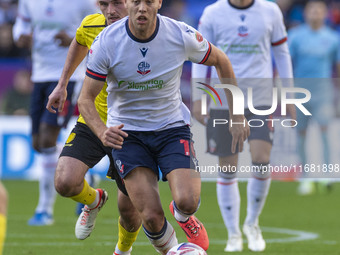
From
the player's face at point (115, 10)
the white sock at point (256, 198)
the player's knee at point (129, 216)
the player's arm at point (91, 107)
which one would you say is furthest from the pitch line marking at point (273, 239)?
the player's arm at point (91, 107)

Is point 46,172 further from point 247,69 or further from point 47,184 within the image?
point 247,69

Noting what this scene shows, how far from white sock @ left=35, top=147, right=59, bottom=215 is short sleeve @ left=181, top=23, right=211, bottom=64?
4.33 m

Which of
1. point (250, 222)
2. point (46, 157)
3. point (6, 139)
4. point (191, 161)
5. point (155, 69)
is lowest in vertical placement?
point (6, 139)

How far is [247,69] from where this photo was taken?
796 centimetres

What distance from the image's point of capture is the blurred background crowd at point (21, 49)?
15664 mm

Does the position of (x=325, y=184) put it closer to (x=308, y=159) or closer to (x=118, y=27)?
(x=308, y=159)

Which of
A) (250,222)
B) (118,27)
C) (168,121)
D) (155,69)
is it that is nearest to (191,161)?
(168,121)

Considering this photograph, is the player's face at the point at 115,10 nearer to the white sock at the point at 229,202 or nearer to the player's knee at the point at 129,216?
the player's knee at the point at 129,216

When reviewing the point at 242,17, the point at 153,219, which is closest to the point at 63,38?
the point at 242,17

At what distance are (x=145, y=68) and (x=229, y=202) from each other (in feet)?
8.16

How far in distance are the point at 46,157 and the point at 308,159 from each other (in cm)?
555

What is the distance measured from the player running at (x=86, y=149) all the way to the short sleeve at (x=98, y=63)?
85 cm

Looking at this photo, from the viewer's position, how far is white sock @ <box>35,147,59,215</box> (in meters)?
10.1

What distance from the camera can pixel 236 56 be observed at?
26.2ft
